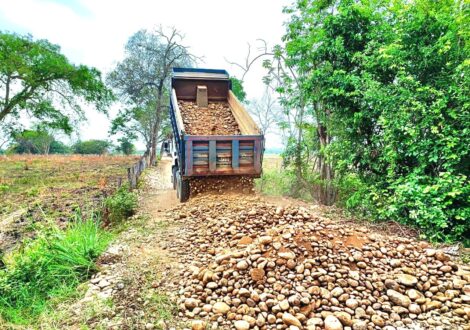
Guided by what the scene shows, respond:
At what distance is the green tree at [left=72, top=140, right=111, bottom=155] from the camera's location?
33938 millimetres

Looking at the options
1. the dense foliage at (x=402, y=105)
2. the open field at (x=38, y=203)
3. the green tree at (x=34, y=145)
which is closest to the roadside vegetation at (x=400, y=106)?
the dense foliage at (x=402, y=105)

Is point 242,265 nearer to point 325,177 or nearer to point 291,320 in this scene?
point 291,320

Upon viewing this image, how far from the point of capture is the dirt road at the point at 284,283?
7.50ft

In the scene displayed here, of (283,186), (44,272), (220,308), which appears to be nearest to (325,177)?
(283,186)

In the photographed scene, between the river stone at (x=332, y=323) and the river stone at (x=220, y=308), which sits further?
the river stone at (x=220, y=308)

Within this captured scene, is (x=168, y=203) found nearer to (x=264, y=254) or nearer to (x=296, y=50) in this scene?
(x=264, y=254)

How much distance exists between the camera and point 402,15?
476 centimetres

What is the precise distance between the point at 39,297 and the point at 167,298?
1388mm

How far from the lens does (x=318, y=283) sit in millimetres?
2566

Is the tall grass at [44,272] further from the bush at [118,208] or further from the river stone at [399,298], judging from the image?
the river stone at [399,298]

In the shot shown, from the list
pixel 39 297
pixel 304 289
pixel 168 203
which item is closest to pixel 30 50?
pixel 168 203

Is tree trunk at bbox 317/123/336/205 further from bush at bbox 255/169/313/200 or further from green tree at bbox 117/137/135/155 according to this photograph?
green tree at bbox 117/137/135/155

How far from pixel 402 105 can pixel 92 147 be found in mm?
36032

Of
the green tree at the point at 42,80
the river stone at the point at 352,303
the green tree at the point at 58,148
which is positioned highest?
the green tree at the point at 42,80
